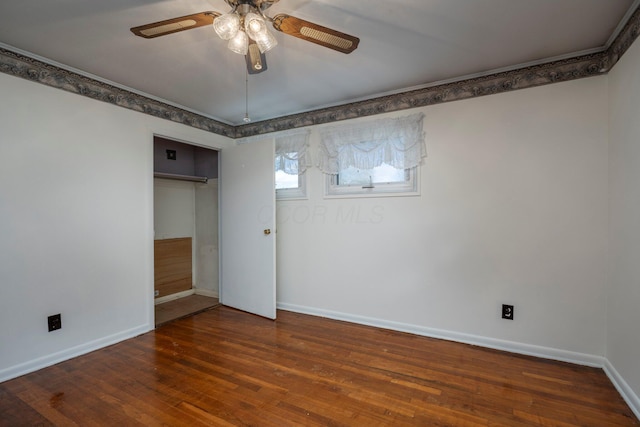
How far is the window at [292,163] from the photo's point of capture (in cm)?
326

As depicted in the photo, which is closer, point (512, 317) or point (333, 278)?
point (512, 317)

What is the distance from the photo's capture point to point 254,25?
1.36 m

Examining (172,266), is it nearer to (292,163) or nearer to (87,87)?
(292,163)

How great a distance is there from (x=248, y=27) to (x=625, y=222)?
2.42 meters

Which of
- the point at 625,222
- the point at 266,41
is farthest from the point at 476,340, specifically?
the point at 266,41

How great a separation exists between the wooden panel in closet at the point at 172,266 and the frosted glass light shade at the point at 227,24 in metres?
3.00

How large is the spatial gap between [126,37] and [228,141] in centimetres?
185

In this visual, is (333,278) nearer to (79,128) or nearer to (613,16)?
(79,128)

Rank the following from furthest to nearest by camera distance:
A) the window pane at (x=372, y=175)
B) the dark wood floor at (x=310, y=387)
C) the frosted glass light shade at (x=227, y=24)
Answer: the window pane at (x=372, y=175), the dark wood floor at (x=310, y=387), the frosted glass light shade at (x=227, y=24)

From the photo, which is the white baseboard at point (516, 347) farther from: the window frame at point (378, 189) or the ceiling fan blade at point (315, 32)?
the ceiling fan blade at point (315, 32)

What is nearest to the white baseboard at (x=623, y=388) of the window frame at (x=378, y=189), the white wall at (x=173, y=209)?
the window frame at (x=378, y=189)

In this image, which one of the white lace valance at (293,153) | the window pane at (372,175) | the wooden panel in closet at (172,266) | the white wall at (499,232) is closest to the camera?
the white wall at (499,232)

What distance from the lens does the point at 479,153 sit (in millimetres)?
2443

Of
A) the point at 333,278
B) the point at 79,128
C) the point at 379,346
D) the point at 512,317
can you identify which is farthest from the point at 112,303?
the point at 512,317
